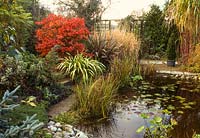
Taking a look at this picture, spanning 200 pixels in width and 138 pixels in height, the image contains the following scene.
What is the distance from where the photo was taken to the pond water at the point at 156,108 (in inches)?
144

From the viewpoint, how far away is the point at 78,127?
3.73 meters

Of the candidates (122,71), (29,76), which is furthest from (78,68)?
(29,76)

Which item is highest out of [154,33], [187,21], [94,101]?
[187,21]

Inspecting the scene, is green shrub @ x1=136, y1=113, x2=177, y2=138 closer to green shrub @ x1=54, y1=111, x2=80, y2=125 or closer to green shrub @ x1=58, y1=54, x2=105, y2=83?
green shrub @ x1=54, y1=111, x2=80, y2=125

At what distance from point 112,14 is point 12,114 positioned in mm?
10407

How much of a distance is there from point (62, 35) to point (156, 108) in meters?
2.89

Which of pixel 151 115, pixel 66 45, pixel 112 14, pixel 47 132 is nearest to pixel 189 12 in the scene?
pixel 66 45

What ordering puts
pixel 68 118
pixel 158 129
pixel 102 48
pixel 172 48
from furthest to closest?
A: pixel 172 48 < pixel 102 48 < pixel 68 118 < pixel 158 129

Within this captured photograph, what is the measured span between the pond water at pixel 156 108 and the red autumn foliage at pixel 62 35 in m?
1.74

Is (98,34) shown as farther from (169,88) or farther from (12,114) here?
(12,114)

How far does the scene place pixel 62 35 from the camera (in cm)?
631

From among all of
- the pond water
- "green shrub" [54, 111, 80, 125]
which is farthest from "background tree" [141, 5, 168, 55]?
"green shrub" [54, 111, 80, 125]

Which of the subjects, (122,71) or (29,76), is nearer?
(29,76)

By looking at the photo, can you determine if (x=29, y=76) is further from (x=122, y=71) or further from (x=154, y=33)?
(x=154, y=33)
